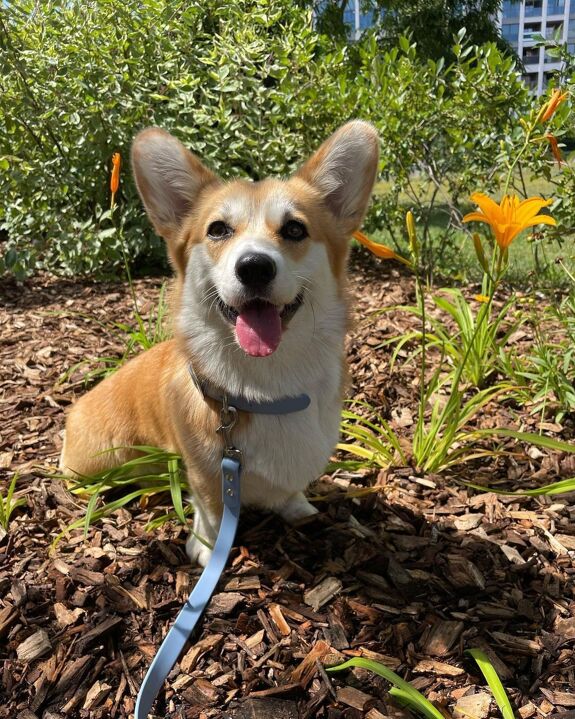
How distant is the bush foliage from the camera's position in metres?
4.36

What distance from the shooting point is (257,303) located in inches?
69.4

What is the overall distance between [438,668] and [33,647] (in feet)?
4.15

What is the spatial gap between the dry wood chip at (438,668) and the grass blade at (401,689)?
5.6 inches

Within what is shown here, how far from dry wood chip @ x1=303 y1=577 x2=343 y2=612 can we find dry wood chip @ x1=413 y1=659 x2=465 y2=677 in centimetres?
36

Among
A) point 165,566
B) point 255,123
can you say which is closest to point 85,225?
point 255,123

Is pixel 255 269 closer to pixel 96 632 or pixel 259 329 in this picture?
→ pixel 259 329

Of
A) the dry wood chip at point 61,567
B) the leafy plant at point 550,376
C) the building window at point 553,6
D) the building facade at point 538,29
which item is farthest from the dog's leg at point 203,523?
the building window at point 553,6

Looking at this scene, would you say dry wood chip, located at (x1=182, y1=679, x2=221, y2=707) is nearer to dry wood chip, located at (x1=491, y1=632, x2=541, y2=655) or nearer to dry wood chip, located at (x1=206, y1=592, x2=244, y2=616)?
dry wood chip, located at (x1=206, y1=592, x2=244, y2=616)

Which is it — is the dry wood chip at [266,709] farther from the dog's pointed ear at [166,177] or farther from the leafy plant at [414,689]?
the dog's pointed ear at [166,177]

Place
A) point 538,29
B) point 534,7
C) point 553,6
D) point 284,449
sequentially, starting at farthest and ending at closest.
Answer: point 534,7 < point 553,6 < point 538,29 < point 284,449

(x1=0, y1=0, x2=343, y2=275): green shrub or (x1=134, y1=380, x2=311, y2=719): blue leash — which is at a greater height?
(x1=0, y1=0, x2=343, y2=275): green shrub

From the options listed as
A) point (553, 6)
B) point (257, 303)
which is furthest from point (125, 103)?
point (553, 6)

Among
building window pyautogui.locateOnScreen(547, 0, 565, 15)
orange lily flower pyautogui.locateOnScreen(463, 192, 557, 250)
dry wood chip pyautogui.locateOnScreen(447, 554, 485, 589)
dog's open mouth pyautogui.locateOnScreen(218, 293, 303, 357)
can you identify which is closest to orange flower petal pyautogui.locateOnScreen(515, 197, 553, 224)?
orange lily flower pyautogui.locateOnScreen(463, 192, 557, 250)

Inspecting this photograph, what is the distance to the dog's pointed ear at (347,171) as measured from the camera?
201cm
